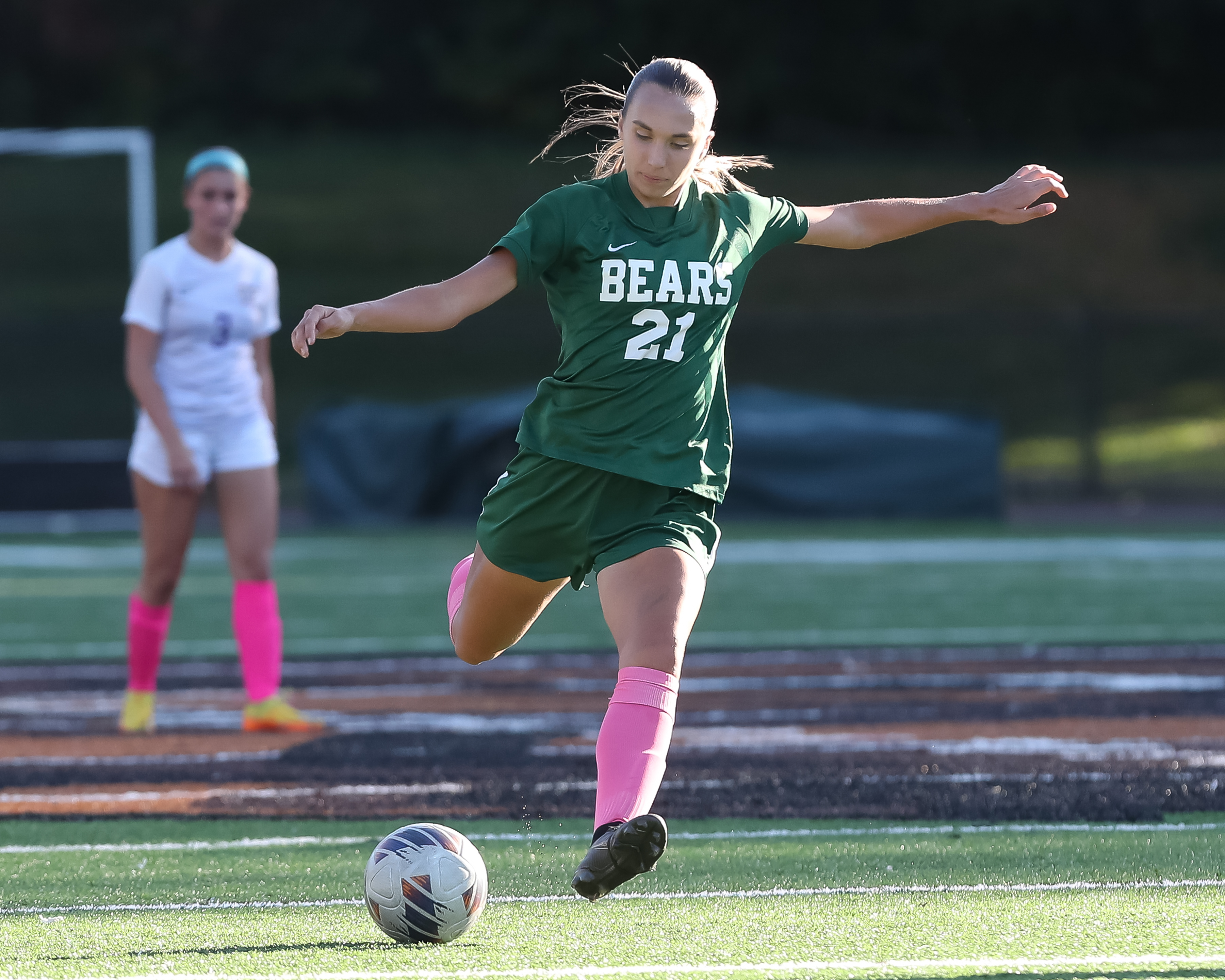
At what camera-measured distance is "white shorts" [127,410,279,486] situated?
7297mm

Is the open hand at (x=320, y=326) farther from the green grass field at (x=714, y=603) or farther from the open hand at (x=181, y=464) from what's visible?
the green grass field at (x=714, y=603)

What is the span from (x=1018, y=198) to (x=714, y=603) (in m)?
7.22

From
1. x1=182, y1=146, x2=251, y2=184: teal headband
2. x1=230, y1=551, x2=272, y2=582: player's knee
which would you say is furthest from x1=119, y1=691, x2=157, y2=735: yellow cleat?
x1=182, y1=146, x2=251, y2=184: teal headband

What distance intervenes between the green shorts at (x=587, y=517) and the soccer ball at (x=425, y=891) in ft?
2.55

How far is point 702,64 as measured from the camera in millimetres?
37344

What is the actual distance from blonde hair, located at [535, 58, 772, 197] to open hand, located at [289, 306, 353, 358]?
754 mm

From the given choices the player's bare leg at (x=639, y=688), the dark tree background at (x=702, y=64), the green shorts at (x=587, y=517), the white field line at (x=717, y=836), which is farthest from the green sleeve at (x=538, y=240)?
the dark tree background at (x=702, y=64)

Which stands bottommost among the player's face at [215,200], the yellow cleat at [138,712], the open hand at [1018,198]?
the yellow cleat at [138,712]

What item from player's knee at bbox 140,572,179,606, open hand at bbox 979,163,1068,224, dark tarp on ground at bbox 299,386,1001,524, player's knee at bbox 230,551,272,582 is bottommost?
dark tarp on ground at bbox 299,386,1001,524

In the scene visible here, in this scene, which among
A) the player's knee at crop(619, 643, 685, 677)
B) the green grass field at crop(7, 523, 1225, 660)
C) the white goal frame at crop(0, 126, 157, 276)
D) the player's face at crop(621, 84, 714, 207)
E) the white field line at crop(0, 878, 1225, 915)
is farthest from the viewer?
the white goal frame at crop(0, 126, 157, 276)

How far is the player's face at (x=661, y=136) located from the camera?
4.43 meters

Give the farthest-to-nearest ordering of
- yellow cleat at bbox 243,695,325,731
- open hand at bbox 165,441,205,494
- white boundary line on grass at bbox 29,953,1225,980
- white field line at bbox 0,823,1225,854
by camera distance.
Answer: yellow cleat at bbox 243,695,325,731 < open hand at bbox 165,441,205,494 < white field line at bbox 0,823,1225,854 < white boundary line on grass at bbox 29,953,1225,980

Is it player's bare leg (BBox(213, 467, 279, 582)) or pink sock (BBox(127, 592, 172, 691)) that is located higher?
player's bare leg (BBox(213, 467, 279, 582))

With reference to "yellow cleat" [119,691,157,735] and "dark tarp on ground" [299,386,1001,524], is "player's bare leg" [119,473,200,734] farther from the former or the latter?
"dark tarp on ground" [299,386,1001,524]
